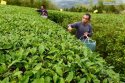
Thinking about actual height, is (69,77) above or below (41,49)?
below

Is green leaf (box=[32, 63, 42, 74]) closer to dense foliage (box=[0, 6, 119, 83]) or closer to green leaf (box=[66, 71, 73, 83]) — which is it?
dense foliage (box=[0, 6, 119, 83])

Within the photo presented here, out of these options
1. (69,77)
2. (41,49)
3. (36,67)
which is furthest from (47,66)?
(41,49)

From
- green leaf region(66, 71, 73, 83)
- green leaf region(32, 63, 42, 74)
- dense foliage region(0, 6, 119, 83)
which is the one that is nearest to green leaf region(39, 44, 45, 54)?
dense foliage region(0, 6, 119, 83)

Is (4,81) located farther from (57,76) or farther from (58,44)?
(58,44)

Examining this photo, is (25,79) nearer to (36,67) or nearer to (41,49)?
(36,67)

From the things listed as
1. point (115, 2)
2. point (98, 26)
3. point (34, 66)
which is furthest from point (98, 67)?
point (115, 2)

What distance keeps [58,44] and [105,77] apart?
1.56m

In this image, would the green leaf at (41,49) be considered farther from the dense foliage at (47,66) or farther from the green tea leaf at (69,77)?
the green tea leaf at (69,77)

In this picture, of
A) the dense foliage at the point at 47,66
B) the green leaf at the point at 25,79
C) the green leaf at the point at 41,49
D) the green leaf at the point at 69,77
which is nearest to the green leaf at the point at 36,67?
the dense foliage at the point at 47,66

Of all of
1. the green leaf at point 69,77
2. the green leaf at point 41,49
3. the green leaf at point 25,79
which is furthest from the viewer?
the green leaf at point 41,49

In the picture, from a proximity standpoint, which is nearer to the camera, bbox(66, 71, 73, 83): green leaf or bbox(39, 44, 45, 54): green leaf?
bbox(66, 71, 73, 83): green leaf

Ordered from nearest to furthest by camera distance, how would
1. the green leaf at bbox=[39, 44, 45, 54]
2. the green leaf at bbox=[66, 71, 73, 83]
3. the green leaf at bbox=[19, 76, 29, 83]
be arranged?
the green leaf at bbox=[19, 76, 29, 83], the green leaf at bbox=[66, 71, 73, 83], the green leaf at bbox=[39, 44, 45, 54]

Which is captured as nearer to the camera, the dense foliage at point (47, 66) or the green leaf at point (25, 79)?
the green leaf at point (25, 79)

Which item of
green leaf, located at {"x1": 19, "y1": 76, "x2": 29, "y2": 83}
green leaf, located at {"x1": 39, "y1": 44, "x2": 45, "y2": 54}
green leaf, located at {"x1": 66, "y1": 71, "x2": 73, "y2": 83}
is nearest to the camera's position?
green leaf, located at {"x1": 19, "y1": 76, "x2": 29, "y2": 83}
